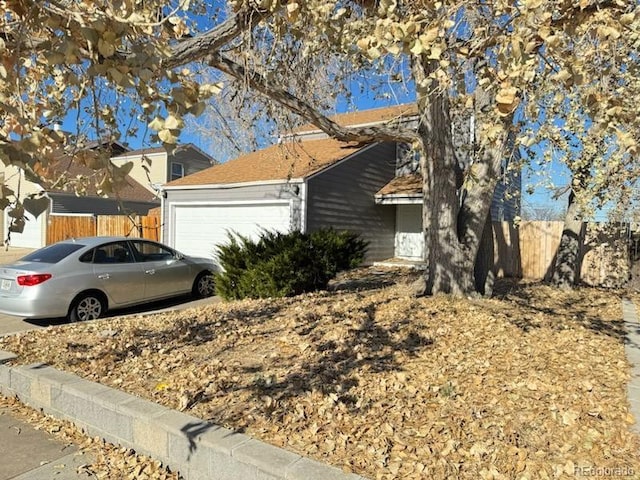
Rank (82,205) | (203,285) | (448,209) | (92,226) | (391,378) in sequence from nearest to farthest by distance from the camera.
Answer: (391,378) < (448,209) < (203,285) < (92,226) < (82,205)

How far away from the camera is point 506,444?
2711mm

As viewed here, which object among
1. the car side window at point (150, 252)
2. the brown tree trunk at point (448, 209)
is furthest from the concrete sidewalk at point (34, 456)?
the brown tree trunk at point (448, 209)

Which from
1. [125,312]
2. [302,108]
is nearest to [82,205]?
[125,312]

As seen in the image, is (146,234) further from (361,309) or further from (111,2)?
(111,2)

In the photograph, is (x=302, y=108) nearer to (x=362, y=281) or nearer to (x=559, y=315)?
(x=559, y=315)

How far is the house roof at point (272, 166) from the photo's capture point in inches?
512

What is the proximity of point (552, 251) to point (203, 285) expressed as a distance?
30.5 ft

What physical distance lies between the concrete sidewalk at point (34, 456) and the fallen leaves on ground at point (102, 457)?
0.05 m

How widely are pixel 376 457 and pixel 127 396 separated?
6.32 ft

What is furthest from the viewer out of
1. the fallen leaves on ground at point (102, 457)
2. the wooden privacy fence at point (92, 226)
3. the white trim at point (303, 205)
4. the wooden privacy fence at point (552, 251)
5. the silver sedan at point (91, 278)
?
the wooden privacy fence at point (92, 226)

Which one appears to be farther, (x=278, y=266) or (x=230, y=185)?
(x=230, y=185)

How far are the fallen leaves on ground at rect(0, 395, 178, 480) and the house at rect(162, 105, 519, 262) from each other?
29.5ft

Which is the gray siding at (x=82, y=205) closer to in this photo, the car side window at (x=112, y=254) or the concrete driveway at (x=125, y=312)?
the concrete driveway at (x=125, y=312)

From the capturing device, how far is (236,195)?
1357 centimetres
